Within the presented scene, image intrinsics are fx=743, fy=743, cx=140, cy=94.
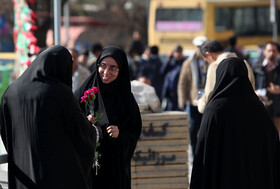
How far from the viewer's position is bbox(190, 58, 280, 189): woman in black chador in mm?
5406

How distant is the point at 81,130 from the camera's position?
4.64m

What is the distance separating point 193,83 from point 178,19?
1173 centimetres

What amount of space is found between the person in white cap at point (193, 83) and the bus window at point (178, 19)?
11.1 m

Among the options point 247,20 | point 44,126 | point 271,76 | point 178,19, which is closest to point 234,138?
point 44,126

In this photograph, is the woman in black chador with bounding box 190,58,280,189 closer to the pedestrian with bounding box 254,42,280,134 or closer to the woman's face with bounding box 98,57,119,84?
the woman's face with bounding box 98,57,119,84

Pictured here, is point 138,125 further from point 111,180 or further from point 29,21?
point 29,21

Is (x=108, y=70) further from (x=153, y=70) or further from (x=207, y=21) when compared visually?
(x=207, y=21)

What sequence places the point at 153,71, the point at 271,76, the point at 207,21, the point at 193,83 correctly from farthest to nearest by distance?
the point at 207,21 → the point at 153,71 → the point at 193,83 → the point at 271,76

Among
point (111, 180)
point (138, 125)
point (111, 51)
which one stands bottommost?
point (111, 180)

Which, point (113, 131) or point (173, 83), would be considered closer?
point (113, 131)

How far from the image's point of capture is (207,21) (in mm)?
20719

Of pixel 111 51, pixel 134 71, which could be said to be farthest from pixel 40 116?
pixel 134 71

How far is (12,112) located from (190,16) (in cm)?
1681

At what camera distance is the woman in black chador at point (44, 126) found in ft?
14.7
